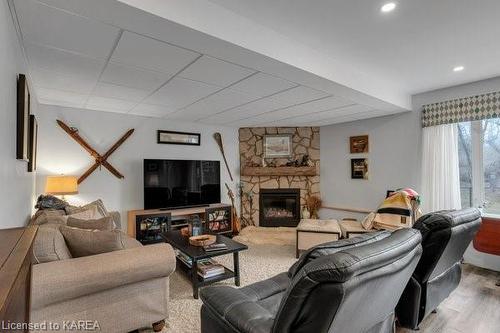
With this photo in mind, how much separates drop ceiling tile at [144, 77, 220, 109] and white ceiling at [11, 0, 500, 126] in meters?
0.01

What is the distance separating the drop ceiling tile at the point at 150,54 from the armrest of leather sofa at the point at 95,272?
1518 mm

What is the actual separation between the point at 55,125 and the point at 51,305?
303 centimetres

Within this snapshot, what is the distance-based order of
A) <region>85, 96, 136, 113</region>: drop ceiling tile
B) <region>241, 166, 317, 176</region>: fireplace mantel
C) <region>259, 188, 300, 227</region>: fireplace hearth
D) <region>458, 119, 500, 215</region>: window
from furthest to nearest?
<region>259, 188, 300, 227</region>: fireplace hearth
<region>241, 166, 317, 176</region>: fireplace mantel
<region>85, 96, 136, 113</region>: drop ceiling tile
<region>458, 119, 500, 215</region>: window

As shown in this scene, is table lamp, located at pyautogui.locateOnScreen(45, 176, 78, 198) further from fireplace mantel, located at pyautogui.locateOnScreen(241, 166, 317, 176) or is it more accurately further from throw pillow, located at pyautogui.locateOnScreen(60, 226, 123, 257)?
fireplace mantel, located at pyautogui.locateOnScreen(241, 166, 317, 176)

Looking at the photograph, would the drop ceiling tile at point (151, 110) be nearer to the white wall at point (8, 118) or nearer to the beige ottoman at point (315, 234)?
the white wall at point (8, 118)

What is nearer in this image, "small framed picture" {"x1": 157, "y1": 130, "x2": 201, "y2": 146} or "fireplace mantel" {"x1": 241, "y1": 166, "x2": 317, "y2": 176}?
"small framed picture" {"x1": 157, "y1": 130, "x2": 201, "y2": 146}

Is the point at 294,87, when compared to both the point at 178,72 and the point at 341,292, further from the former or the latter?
the point at 341,292

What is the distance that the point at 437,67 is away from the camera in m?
2.92

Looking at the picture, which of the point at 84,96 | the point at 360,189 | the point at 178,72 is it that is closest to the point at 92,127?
the point at 84,96

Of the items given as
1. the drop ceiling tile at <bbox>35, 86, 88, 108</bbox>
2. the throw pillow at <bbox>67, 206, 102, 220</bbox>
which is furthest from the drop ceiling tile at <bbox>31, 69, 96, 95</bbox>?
the throw pillow at <bbox>67, 206, 102, 220</bbox>

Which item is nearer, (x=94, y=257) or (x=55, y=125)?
(x=94, y=257)

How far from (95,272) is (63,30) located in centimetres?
162

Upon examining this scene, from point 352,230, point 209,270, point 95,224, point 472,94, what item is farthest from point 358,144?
point 95,224

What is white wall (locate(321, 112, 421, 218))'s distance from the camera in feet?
13.2
